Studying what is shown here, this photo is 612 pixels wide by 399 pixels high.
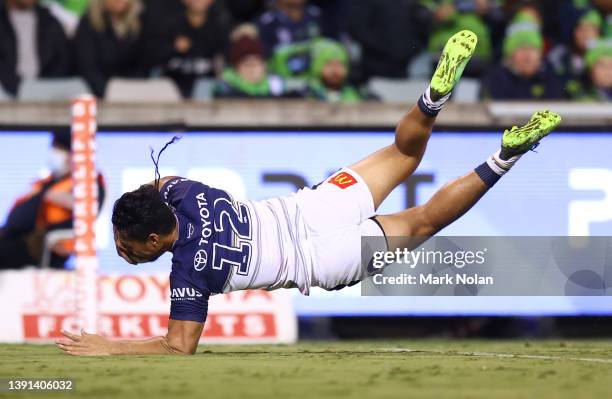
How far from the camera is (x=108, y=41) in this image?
47.9 ft

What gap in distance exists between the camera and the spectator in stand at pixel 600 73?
14.6 metres

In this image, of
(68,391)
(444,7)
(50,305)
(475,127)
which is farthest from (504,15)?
(68,391)

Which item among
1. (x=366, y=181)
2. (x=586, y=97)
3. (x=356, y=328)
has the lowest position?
(x=356, y=328)

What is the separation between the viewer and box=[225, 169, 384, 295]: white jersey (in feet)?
30.4

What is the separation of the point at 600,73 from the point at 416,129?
5.61 m

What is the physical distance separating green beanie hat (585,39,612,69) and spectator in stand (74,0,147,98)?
188 inches

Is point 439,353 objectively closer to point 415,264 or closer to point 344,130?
point 415,264

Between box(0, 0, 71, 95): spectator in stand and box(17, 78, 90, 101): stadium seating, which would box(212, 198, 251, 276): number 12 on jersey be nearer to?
box(17, 78, 90, 101): stadium seating

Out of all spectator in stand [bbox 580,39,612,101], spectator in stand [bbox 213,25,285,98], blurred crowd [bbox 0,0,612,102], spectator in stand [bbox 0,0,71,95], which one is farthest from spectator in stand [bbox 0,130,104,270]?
spectator in stand [bbox 580,39,612,101]

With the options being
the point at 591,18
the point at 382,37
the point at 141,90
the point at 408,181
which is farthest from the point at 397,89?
the point at 591,18

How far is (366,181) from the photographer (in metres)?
9.86

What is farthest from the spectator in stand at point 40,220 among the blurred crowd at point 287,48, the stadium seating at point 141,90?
the blurred crowd at point 287,48

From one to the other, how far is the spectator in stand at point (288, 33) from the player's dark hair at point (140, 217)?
19.3 feet

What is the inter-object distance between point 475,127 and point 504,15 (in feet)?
12.7
